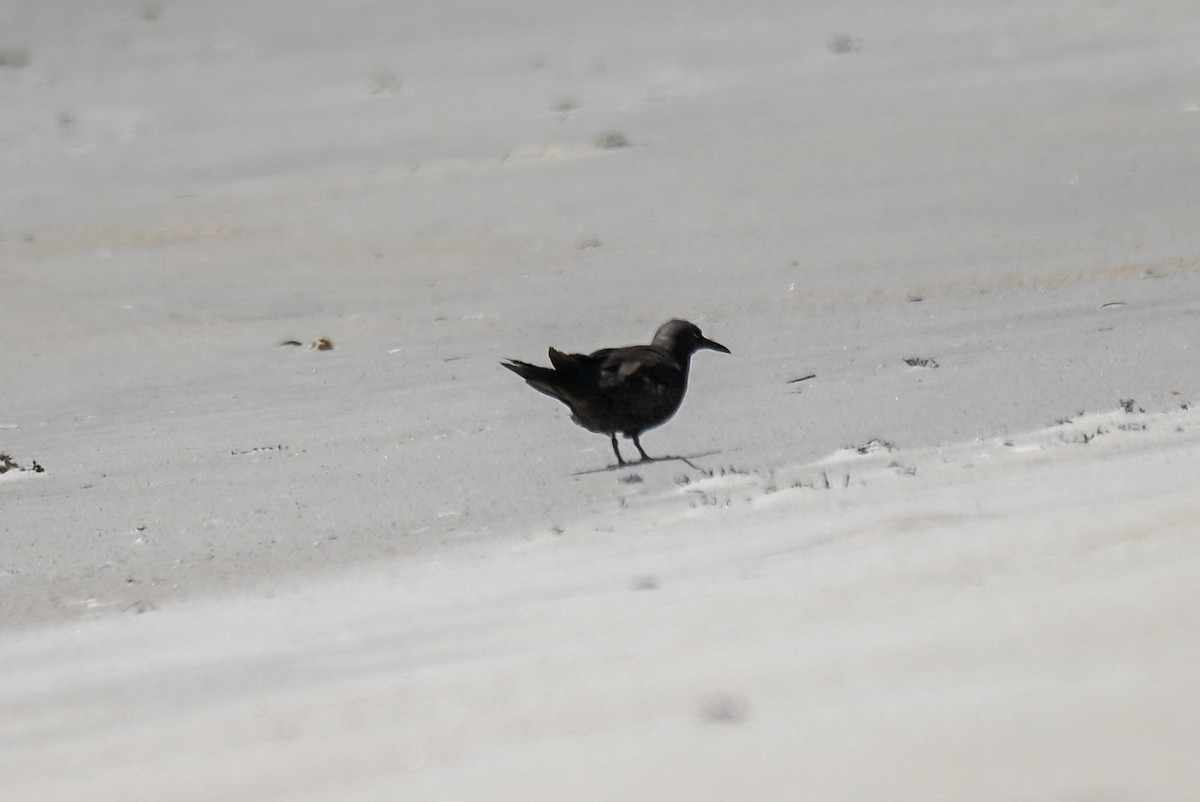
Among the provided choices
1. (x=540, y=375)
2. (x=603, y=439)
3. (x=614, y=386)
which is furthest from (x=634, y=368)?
(x=603, y=439)

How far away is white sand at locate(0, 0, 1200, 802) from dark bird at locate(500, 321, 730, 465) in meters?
0.31

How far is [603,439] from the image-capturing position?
301 inches

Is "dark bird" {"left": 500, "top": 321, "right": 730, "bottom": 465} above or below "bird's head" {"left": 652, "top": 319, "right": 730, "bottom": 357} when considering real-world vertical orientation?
below

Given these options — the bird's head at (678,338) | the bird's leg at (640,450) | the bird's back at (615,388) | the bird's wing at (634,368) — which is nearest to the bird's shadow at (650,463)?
the bird's leg at (640,450)

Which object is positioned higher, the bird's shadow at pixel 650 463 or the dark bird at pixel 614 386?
the dark bird at pixel 614 386

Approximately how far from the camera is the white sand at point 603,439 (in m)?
3.02

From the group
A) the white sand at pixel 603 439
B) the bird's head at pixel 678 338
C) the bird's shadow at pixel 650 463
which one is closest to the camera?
the white sand at pixel 603 439

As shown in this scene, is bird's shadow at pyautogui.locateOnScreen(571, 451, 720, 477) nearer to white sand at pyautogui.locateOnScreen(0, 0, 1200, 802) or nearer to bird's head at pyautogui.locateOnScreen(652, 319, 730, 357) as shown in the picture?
white sand at pyautogui.locateOnScreen(0, 0, 1200, 802)

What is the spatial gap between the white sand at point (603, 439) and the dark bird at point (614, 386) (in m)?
0.31

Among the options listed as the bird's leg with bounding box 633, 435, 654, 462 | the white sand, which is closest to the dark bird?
the bird's leg with bounding box 633, 435, 654, 462

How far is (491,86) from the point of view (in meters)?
20.7

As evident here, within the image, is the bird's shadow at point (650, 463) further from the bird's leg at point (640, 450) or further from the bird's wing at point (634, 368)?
the bird's wing at point (634, 368)

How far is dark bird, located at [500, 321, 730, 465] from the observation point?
265 inches

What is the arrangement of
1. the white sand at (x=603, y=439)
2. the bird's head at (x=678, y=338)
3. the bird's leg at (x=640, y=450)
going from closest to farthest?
the white sand at (x=603, y=439)
the bird's leg at (x=640, y=450)
the bird's head at (x=678, y=338)
